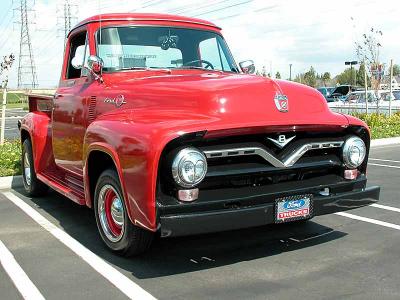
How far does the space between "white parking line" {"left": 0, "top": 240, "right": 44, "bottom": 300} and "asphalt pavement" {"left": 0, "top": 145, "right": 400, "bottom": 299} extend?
1.3 inches

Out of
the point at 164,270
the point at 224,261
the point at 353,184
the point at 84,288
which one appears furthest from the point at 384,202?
the point at 84,288

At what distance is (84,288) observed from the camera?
3922 millimetres

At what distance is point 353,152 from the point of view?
15.0 feet

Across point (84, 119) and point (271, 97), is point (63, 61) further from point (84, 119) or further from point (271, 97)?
point (271, 97)

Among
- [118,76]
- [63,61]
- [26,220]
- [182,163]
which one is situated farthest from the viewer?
[63,61]

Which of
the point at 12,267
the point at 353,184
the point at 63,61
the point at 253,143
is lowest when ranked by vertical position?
the point at 12,267

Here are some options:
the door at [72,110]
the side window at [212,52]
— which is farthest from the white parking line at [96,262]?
the side window at [212,52]

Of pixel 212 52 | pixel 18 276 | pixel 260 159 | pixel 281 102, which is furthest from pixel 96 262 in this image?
pixel 212 52

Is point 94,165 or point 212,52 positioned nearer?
point 94,165

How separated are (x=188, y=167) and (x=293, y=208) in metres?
1.01

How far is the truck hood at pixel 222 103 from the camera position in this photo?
13.5 ft

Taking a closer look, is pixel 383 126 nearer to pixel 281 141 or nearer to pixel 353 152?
pixel 353 152

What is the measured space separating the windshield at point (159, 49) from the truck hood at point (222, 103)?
25.6 inches

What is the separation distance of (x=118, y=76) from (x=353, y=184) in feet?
8.28
